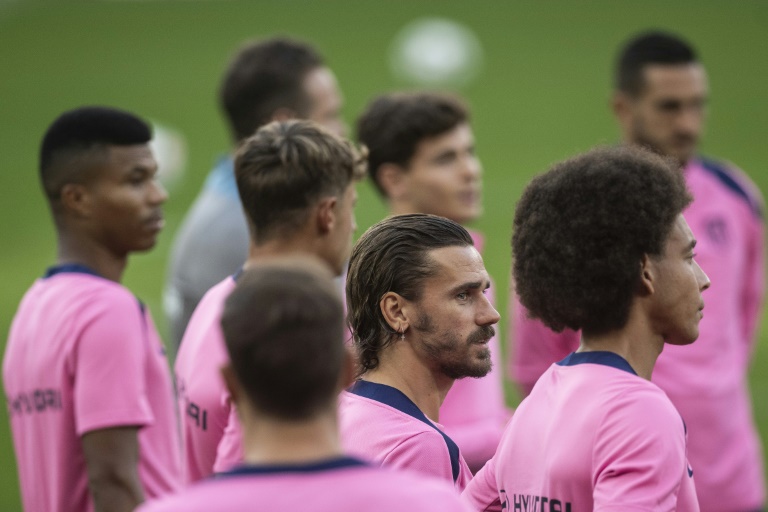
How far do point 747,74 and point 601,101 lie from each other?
354cm

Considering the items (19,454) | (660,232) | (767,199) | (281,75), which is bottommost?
(767,199)

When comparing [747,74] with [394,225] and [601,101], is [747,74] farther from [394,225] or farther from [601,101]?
[394,225]

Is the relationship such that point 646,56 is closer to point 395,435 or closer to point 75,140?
point 75,140

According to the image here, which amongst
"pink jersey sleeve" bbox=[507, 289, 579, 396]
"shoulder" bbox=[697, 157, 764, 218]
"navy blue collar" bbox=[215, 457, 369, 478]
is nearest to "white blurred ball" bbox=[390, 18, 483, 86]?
"shoulder" bbox=[697, 157, 764, 218]

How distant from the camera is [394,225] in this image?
3.41 m

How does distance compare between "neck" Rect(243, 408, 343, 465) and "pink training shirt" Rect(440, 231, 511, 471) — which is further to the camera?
"pink training shirt" Rect(440, 231, 511, 471)

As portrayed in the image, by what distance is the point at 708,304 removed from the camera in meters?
5.66

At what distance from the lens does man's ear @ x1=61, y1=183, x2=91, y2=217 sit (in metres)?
4.54

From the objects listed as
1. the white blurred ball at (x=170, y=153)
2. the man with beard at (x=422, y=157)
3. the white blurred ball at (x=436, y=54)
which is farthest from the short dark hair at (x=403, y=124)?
the white blurred ball at (x=436, y=54)

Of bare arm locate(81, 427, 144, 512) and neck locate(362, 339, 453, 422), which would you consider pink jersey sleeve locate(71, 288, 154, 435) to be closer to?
bare arm locate(81, 427, 144, 512)

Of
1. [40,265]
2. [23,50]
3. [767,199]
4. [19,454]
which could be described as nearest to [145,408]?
[19,454]

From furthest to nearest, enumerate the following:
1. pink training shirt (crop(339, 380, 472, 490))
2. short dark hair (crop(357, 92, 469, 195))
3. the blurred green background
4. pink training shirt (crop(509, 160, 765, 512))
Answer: the blurred green background < short dark hair (crop(357, 92, 469, 195)) < pink training shirt (crop(509, 160, 765, 512)) < pink training shirt (crop(339, 380, 472, 490))

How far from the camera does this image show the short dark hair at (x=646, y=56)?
6516 millimetres

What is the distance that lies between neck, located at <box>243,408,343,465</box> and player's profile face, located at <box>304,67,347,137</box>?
3877 mm
